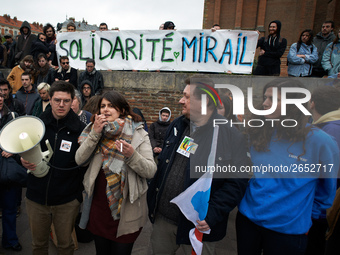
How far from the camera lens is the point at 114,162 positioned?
186 cm

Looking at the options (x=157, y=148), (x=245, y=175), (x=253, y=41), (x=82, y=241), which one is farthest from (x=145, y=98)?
(x=245, y=175)

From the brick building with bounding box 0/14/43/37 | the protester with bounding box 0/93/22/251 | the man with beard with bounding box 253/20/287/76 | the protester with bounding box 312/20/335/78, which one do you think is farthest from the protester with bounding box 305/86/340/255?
the brick building with bounding box 0/14/43/37

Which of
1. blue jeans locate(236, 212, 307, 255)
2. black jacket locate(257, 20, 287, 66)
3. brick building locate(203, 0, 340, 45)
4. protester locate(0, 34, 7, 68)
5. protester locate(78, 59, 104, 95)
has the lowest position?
blue jeans locate(236, 212, 307, 255)

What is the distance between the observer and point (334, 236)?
1912 millimetres

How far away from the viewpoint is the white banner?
566 centimetres

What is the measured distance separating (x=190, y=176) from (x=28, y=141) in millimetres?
1470

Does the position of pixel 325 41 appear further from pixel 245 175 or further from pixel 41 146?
pixel 41 146

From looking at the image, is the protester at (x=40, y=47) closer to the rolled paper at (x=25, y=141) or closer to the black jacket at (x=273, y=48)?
the rolled paper at (x=25, y=141)

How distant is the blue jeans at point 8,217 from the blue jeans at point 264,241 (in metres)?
2.74

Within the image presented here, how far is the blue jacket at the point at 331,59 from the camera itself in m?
5.26

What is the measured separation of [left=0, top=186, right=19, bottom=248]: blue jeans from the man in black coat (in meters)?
1.93

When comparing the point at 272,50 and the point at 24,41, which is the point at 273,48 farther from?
the point at 24,41

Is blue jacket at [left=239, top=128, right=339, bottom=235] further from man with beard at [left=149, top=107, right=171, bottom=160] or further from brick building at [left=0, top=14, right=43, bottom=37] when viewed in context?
brick building at [left=0, top=14, right=43, bottom=37]

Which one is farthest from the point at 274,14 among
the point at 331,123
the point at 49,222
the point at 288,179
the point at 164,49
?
the point at 49,222
